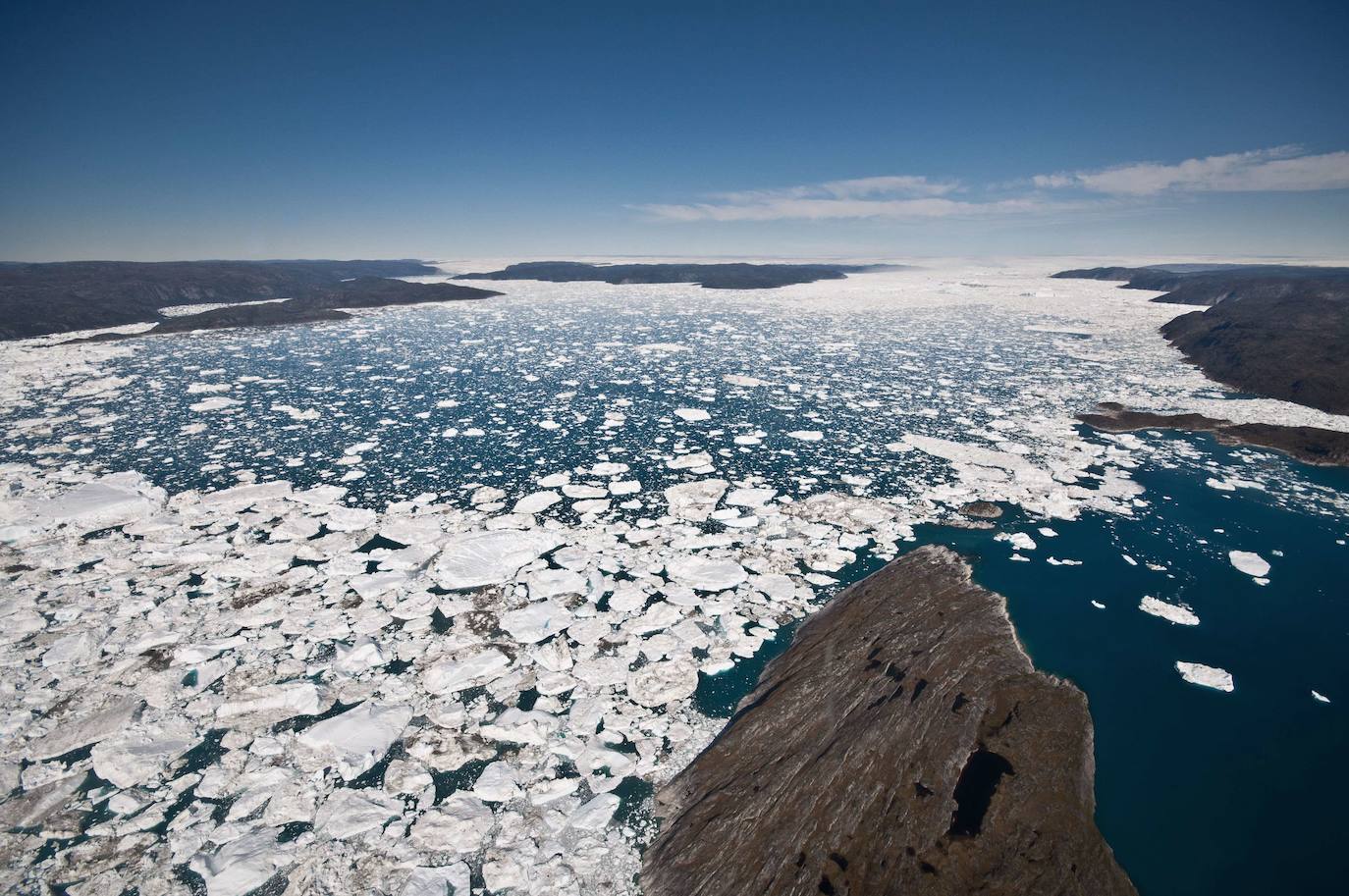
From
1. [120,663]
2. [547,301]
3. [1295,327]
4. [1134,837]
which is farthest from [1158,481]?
[547,301]

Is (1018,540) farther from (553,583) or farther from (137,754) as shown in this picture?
(137,754)

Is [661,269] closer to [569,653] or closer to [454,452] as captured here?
[454,452]

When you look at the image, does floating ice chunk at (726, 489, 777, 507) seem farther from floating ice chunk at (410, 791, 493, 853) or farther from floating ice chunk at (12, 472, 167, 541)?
floating ice chunk at (12, 472, 167, 541)

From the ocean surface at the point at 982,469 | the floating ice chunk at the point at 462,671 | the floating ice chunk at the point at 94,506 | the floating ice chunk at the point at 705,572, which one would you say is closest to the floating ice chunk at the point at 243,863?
the floating ice chunk at the point at 462,671

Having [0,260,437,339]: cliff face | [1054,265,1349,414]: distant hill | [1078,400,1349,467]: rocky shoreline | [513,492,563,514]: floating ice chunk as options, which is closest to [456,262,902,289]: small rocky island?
[0,260,437,339]: cliff face

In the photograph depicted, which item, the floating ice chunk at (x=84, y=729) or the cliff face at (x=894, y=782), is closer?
the cliff face at (x=894, y=782)

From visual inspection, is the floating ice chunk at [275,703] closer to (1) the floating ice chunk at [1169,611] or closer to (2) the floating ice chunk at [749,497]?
(2) the floating ice chunk at [749,497]

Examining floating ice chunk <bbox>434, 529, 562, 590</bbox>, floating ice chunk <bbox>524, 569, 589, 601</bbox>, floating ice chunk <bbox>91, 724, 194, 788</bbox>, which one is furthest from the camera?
floating ice chunk <bbox>434, 529, 562, 590</bbox>
